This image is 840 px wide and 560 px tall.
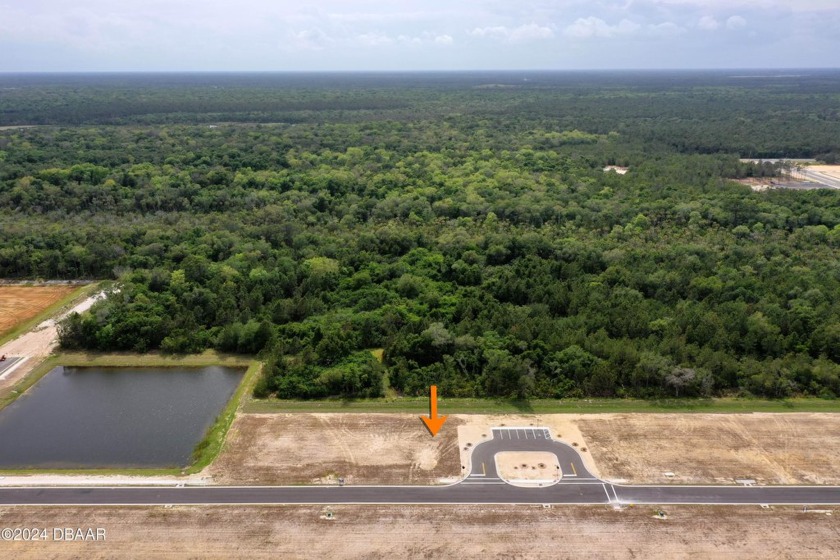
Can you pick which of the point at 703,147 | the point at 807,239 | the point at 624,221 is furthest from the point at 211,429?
the point at 703,147

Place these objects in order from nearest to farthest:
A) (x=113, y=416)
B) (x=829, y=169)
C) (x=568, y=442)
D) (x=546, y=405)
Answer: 1. (x=568, y=442)
2. (x=113, y=416)
3. (x=546, y=405)
4. (x=829, y=169)

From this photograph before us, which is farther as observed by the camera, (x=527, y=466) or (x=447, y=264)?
(x=447, y=264)

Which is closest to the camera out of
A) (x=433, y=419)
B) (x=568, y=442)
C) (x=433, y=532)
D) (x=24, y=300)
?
(x=433, y=532)

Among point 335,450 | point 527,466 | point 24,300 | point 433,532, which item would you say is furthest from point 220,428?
point 24,300

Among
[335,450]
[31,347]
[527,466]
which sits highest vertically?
[31,347]

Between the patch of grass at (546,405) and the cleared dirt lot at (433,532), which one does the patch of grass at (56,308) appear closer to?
the cleared dirt lot at (433,532)

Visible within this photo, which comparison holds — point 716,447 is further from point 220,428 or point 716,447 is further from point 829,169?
point 829,169
